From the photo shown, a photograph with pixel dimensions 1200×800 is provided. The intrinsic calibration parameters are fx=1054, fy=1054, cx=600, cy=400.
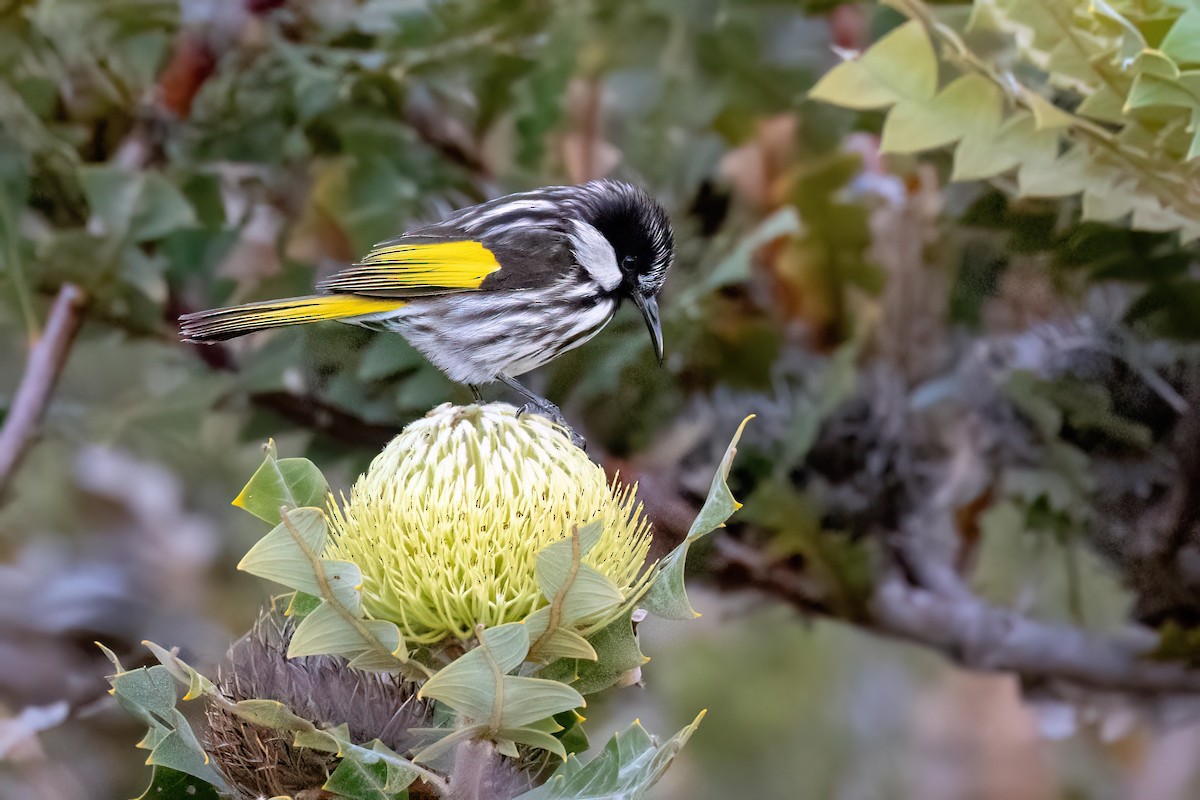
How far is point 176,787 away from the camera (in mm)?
357

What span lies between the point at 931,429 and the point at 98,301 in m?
0.61

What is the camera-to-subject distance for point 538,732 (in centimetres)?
31

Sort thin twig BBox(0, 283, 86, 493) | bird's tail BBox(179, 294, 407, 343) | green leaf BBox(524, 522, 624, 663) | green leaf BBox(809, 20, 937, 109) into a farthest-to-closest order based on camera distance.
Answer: thin twig BBox(0, 283, 86, 493)
green leaf BBox(809, 20, 937, 109)
bird's tail BBox(179, 294, 407, 343)
green leaf BBox(524, 522, 624, 663)

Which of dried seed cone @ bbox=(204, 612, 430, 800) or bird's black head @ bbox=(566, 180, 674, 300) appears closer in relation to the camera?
dried seed cone @ bbox=(204, 612, 430, 800)

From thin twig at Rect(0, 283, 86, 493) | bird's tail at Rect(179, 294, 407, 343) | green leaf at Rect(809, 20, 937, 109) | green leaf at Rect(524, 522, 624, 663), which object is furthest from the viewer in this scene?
thin twig at Rect(0, 283, 86, 493)

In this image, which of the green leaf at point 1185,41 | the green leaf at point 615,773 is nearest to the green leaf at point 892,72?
the green leaf at point 1185,41

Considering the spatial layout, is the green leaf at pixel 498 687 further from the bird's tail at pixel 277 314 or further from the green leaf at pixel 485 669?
the bird's tail at pixel 277 314

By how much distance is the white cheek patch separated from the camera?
0.49 meters

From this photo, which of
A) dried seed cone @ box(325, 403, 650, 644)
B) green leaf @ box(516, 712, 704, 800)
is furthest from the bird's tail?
green leaf @ box(516, 712, 704, 800)

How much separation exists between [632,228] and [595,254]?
0.02 metres

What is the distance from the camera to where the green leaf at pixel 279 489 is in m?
0.33

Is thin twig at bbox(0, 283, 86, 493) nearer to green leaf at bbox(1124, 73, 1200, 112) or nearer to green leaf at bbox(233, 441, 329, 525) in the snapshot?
green leaf at bbox(233, 441, 329, 525)

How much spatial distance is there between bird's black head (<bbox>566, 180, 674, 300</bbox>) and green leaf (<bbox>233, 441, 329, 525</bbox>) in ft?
0.59

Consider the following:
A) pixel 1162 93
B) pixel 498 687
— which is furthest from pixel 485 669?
pixel 1162 93
